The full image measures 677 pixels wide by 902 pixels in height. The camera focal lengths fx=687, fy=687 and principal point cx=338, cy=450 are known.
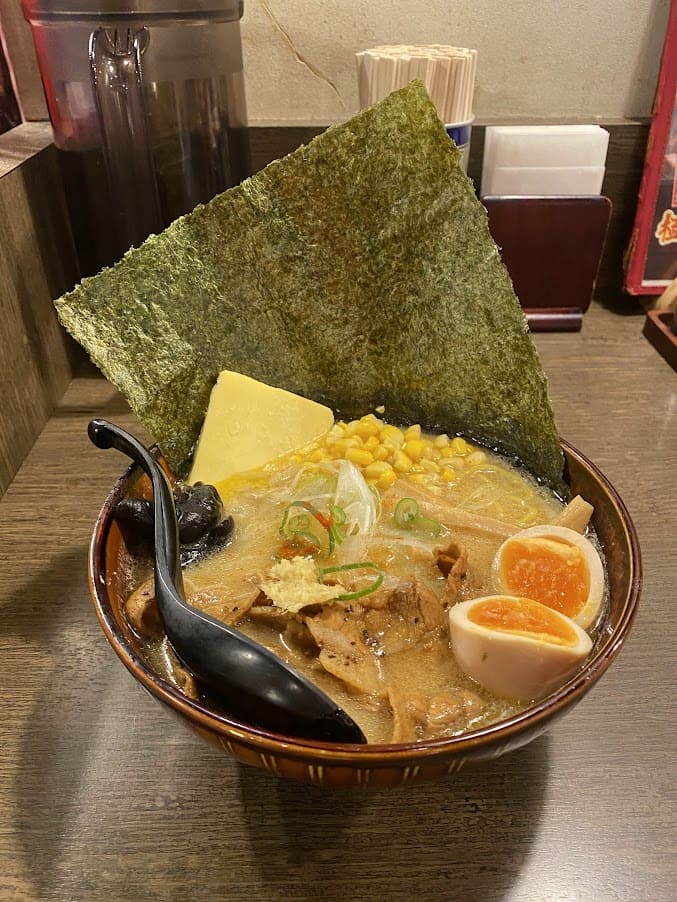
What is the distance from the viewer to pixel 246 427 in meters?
1.27

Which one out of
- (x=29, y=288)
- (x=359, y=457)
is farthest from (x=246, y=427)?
(x=29, y=288)

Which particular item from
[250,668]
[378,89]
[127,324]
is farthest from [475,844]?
[378,89]

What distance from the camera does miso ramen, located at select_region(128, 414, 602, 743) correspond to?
2.80 feet

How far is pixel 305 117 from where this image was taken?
2.00 metres

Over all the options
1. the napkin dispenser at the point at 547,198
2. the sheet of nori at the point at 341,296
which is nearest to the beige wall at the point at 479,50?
the napkin dispenser at the point at 547,198

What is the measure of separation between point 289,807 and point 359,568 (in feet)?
1.12

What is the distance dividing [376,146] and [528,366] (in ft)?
1.54

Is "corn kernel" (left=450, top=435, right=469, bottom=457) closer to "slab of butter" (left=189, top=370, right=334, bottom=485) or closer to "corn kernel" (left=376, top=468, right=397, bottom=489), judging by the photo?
"corn kernel" (left=376, top=468, right=397, bottom=489)

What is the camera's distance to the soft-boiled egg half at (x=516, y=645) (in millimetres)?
792

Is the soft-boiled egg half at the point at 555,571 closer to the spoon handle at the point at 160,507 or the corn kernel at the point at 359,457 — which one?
the corn kernel at the point at 359,457

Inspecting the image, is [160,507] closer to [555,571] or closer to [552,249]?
[555,571]

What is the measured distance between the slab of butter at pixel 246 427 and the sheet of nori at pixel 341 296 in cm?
4

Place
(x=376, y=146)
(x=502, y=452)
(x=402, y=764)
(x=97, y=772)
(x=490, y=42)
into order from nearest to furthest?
(x=402, y=764)
(x=97, y=772)
(x=376, y=146)
(x=502, y=452)
(x=490, y=42)

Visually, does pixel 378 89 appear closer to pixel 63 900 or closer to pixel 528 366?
pixel 528 366
